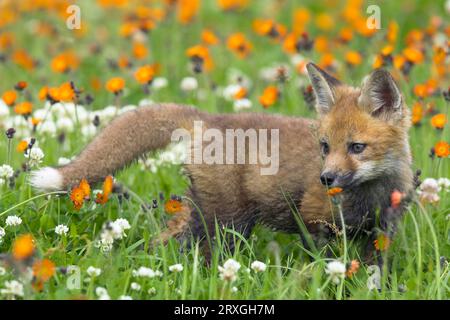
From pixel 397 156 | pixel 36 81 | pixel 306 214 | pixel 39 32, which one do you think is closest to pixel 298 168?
pixel 306 214

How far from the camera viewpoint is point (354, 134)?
5.11m

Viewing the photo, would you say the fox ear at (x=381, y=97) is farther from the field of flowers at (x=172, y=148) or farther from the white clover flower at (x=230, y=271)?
the white clover flower at (x=230, y=271)

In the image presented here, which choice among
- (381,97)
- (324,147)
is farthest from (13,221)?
(381,97)

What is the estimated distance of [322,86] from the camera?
5516 mm

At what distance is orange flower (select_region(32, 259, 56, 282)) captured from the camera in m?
4.08

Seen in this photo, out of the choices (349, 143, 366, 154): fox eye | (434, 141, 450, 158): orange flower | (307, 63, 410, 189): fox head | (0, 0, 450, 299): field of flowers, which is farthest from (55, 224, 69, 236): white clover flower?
(434, 141, 450, 158): orange flower

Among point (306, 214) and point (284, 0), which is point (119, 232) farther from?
point (284, 0)

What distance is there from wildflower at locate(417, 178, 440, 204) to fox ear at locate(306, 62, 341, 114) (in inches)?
33.9

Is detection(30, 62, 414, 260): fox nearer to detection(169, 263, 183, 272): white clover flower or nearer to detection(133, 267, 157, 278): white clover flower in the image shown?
detection(169, 263, 183, 272): white clover flower

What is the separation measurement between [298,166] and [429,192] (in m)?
0.92

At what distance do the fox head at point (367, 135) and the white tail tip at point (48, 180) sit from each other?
165 centimetres

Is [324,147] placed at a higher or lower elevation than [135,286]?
higher

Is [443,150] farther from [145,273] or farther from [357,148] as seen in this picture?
[145,273]
